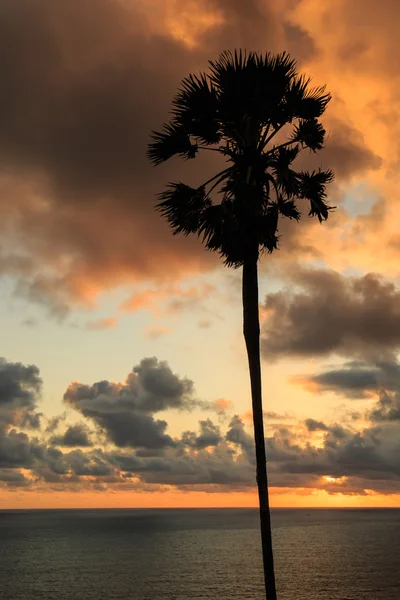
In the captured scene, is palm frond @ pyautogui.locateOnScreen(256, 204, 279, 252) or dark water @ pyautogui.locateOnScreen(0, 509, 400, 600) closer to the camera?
palm frond @ pyautogui.locateOnScreen(256, 204, 279, 252)

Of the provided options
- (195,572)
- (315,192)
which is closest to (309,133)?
(315,192)

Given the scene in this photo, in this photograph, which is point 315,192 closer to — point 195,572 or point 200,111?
point 200,111

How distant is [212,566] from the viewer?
373 feet

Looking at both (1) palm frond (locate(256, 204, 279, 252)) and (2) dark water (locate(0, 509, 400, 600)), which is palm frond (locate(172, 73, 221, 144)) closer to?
(1) palm frond (locate(256, 204, 279, 252))

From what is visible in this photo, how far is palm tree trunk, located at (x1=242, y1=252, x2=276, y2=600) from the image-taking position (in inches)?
679

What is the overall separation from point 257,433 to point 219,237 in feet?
19.6

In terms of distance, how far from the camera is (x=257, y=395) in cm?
1850

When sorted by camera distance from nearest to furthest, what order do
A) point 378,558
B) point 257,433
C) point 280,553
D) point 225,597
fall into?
point 257,433 → point 225,597 → point 378,558 → point 280,553

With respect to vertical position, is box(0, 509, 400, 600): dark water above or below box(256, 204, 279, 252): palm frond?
below

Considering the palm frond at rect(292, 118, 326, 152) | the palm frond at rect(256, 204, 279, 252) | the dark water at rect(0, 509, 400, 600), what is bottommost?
the dark water at rect(0, 509, 400, 600)

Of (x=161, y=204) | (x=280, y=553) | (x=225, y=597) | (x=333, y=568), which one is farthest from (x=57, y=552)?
(x=161, y=204)

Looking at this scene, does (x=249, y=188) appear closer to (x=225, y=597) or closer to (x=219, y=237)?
(x=219, y=237)

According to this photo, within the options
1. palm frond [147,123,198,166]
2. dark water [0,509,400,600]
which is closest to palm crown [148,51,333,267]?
palm frond [147,123,198,166]

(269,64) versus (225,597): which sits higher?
(269,64)
